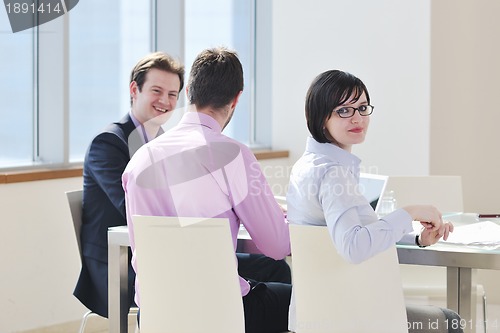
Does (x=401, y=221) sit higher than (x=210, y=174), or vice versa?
(x=210, y=174)

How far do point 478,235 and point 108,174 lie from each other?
1.39 metres

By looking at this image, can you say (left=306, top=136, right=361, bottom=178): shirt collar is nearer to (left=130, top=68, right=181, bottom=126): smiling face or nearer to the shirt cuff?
the shirt cuff

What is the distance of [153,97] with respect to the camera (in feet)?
11.8

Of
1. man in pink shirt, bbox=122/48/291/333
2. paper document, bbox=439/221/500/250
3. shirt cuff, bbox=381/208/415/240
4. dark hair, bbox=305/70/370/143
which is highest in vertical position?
dark hair, bbox=305/70/370/143

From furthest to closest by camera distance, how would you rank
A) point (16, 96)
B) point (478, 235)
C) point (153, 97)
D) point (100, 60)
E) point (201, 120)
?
point (100, 60), point (16, 96), point (153, 97), point (478, 235), point (201, 120)

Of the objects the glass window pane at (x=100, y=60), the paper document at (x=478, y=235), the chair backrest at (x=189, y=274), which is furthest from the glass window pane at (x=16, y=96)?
the paper document at (x=478, y=235)

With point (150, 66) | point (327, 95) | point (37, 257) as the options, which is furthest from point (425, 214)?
point (37, 257)

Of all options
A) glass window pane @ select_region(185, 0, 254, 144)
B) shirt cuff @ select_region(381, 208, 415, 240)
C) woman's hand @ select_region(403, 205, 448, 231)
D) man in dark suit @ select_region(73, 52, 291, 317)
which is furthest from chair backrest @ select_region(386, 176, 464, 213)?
glass window pane @ select_region(185, 0, 254, 144)

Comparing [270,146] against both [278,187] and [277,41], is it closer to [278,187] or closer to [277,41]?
[278,187]

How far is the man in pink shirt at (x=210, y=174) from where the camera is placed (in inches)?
99.7

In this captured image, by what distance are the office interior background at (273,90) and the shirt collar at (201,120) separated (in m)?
1.56

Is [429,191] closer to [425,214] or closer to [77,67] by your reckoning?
[425,214]

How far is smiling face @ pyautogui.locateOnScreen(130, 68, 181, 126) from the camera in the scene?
3607mm

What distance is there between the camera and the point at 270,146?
227 inches
